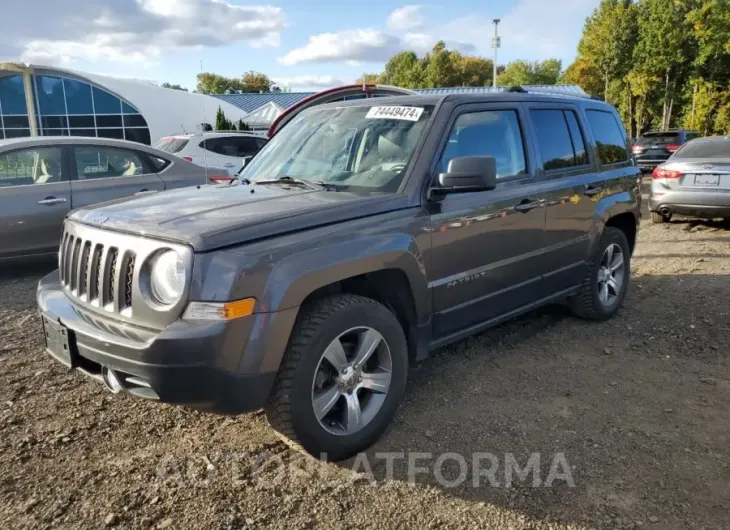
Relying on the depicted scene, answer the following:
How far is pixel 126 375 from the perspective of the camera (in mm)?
2684

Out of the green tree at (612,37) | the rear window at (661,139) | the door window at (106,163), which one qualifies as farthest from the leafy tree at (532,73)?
the door window at (106,163)

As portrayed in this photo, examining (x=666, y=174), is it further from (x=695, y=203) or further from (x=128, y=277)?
(x=128, y=277)

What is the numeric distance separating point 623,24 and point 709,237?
2974 centimetres

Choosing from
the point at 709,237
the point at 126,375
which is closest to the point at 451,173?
the point at 126,375

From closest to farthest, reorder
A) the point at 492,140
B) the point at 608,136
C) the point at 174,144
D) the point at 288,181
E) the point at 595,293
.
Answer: the point at 288,181 < the point at 492,140 < the point at 595,293 < the point at 608,136 < the point at 174,144

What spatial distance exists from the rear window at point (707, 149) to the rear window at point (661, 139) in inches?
349

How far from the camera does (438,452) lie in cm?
313

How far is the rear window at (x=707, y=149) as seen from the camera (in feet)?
29.6

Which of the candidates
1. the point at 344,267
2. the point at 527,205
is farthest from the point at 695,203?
the point at 344,267

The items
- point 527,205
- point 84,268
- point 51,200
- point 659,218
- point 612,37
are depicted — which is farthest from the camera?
point 612,37

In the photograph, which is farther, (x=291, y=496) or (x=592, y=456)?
(x=592, y=456)

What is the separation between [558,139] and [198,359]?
10.8 feet

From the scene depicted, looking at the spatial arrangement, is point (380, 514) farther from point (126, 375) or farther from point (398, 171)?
point (398, 171)

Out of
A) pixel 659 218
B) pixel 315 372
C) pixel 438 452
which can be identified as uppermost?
pixel 315 372
